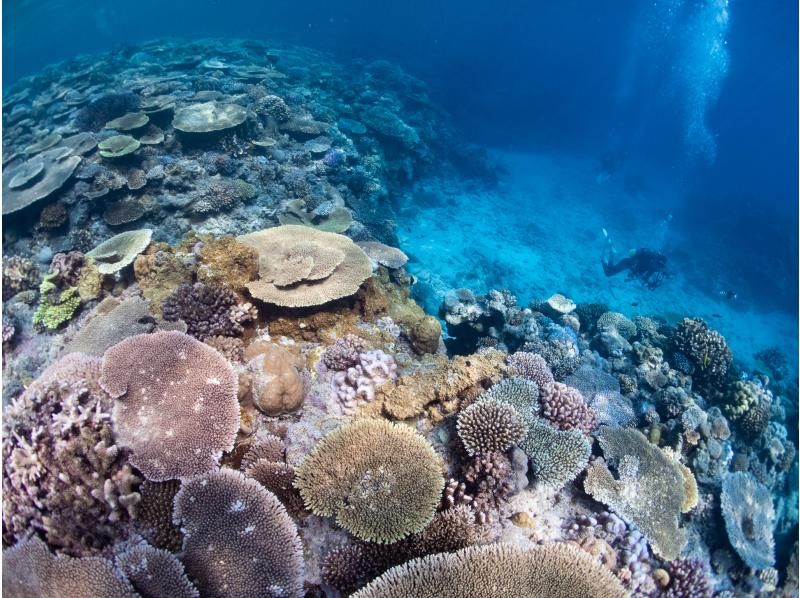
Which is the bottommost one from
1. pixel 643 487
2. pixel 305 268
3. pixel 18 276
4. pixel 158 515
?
pixel 18 276

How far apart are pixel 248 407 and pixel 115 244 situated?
4.65m

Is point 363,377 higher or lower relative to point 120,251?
higher

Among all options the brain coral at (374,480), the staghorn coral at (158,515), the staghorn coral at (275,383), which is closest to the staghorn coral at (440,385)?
the brain coral at (374,480)

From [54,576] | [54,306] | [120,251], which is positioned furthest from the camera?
[120,251]

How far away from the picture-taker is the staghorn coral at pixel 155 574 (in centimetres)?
273

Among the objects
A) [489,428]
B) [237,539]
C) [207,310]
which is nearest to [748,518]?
[489,428]

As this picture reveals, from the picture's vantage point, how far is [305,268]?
18.7 feet

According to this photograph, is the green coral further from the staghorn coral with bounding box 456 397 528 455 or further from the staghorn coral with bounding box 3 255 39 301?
the staghorn coral with bounding box 456 397 528 455

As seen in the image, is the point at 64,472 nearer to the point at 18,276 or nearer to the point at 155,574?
the point at 155,574

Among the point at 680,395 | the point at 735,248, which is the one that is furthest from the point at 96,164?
the point at 735,248

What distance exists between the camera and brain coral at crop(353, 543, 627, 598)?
2.89m

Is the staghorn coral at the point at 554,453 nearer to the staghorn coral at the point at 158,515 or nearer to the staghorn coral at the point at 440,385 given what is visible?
the staghorn coral at the point at 440,385

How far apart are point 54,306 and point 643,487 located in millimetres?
8826

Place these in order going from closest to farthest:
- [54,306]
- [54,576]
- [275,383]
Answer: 1. [54,576]
2. [275,383]
3. [54,306]
